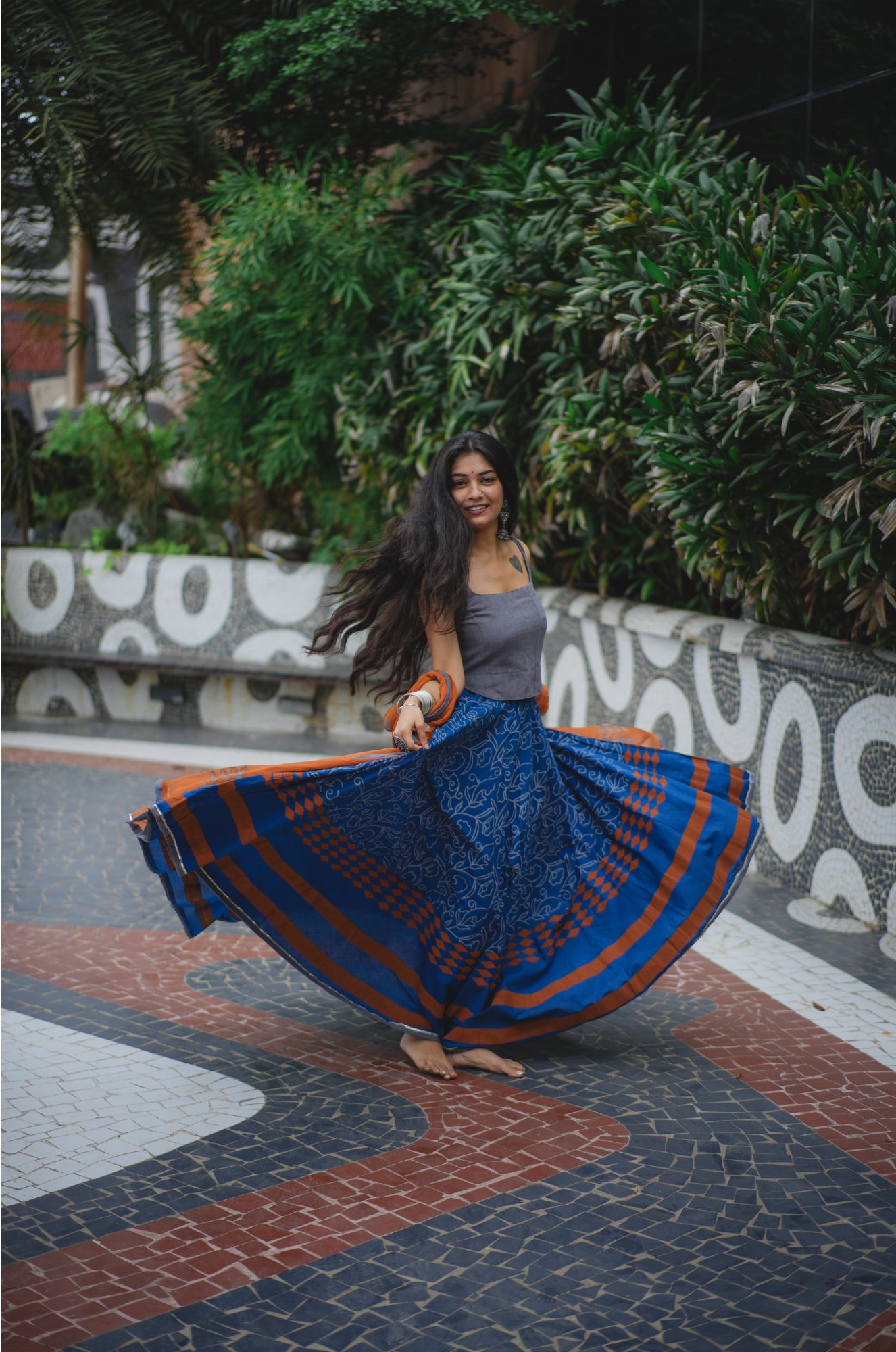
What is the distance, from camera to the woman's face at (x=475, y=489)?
361 cm

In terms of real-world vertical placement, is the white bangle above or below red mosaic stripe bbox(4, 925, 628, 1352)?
above

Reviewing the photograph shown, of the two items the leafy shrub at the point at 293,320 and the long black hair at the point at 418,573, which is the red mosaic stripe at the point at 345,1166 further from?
the leafy shrub at the point at 293,320

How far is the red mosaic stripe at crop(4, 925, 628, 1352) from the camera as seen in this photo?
2.50 metres

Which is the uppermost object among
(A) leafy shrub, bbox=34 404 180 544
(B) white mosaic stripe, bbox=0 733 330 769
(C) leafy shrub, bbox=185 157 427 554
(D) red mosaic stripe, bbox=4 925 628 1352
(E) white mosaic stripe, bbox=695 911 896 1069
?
(C) leafy shrub, bbox=185 157 427 554

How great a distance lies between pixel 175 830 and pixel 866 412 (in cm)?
256

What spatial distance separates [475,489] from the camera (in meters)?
3.61

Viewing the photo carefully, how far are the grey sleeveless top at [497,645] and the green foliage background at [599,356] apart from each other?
132 cm

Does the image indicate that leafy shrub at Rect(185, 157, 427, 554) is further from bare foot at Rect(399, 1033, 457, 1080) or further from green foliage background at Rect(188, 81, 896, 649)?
bare foot at Rect(399, 1033, 457, 1080)

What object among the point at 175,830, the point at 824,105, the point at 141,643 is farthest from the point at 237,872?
the point at 141,643

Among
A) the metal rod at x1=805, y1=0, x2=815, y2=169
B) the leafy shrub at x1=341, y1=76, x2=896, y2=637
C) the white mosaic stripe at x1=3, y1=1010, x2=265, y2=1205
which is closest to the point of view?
the white mosaic stripe at x1=3, y1=1010, x2=265, y2=1205

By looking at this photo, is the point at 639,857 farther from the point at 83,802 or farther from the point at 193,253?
the point at 193,253

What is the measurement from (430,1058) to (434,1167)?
21.7 inches

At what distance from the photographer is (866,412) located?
4102mm

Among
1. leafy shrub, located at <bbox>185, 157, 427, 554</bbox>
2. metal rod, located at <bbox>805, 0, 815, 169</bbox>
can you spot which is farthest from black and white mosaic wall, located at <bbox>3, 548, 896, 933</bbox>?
metal rod, located at <bbox>805, 0, 815, 169</bbox>
